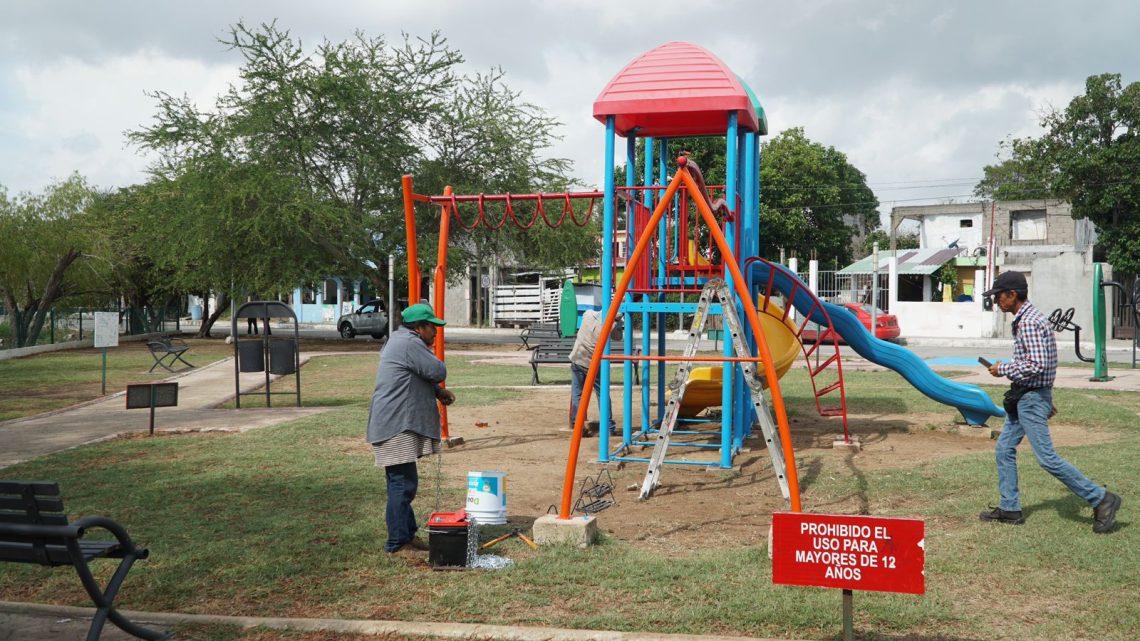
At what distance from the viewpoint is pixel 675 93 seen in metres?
9.90

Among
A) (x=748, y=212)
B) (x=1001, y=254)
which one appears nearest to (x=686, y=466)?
(x=748, y=212)

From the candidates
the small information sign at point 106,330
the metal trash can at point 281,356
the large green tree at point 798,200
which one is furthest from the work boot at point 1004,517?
the large green tree at point 798,200

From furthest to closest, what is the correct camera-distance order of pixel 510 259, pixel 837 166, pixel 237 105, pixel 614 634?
pixel 837 166
pixel 510 259
pixel 237 105
pixel 614 634

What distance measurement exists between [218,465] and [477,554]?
175 inches

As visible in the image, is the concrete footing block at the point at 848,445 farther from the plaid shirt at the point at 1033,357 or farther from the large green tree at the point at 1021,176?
the large green tree at the point at 1021,176

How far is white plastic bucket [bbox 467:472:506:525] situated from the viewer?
22.8 ft

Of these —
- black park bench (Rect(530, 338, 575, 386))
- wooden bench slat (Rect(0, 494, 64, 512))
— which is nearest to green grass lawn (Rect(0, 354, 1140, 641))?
wooden bench slat (Rect(0, 494, 64, 512))

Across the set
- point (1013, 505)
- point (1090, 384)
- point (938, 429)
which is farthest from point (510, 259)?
point (1013, 505)

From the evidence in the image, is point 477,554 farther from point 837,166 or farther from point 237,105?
point 837,166

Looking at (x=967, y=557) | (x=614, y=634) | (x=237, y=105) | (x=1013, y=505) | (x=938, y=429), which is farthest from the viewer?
(x=237, y=105)

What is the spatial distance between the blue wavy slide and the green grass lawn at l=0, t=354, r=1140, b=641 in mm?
2230

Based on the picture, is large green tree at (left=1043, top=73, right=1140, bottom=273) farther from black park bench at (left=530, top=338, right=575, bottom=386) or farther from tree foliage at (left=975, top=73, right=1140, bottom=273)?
black park bench at (left=530, top=338, right=575, bottom=386)

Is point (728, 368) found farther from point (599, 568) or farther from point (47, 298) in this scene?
point (47, 298)

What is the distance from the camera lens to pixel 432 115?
33438 millimetres
